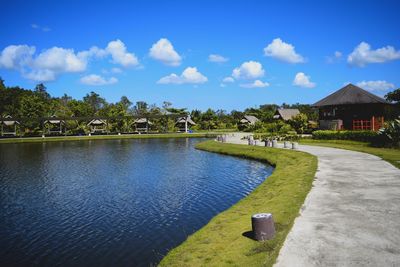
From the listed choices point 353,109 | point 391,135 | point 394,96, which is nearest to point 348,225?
point 391,135

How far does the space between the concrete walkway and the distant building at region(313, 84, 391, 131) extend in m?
38.9

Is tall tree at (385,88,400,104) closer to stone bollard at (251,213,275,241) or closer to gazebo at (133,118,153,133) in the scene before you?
gazebo at (133,118,153,133)

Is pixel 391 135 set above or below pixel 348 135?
above

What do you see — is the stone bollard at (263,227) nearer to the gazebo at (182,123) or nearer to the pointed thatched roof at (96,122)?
the gazebo at (182,123)

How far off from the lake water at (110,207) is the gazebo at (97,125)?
232ft

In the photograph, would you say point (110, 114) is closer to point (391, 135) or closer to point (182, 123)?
point (182, 123)

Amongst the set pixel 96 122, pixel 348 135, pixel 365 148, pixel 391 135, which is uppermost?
pixel 96 122

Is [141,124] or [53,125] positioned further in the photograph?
[141,124]

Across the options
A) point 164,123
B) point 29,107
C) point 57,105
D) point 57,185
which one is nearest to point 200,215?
point 57,185

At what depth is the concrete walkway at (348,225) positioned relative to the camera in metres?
9.77

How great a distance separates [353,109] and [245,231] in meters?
51.8

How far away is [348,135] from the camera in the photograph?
148 feet

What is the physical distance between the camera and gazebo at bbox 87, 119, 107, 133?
10811 centimetres

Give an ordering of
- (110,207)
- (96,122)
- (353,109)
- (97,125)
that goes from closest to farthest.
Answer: (110,207) → (353,109) → (96,122) → (97,125)
